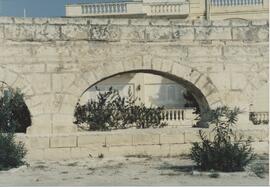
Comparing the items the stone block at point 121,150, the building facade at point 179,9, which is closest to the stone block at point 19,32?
the stone block at point 121,150

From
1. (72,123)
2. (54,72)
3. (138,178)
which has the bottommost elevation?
(138,178)

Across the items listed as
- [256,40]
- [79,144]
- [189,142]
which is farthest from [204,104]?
[79,144]

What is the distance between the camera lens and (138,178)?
7992 mm

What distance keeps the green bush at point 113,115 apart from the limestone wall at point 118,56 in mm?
1191

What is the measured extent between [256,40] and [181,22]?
5.42ft

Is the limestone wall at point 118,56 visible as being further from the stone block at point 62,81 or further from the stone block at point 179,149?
the stone block at point 179,149

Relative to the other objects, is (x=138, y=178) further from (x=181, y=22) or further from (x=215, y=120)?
(x=181, y=22)

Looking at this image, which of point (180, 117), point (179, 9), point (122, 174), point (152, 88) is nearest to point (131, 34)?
point (122, 174)

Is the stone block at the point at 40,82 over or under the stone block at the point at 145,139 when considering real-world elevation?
over

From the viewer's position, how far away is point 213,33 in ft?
35.9

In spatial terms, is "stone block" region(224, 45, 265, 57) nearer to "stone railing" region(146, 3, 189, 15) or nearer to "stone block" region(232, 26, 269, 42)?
"stone block" region(232, 26, 269, 42)

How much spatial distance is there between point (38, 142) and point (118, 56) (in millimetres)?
2323

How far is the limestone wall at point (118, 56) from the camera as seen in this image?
34.1 feet

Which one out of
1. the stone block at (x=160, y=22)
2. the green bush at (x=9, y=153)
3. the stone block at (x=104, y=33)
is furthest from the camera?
the stone block at (x=160, y=22)
